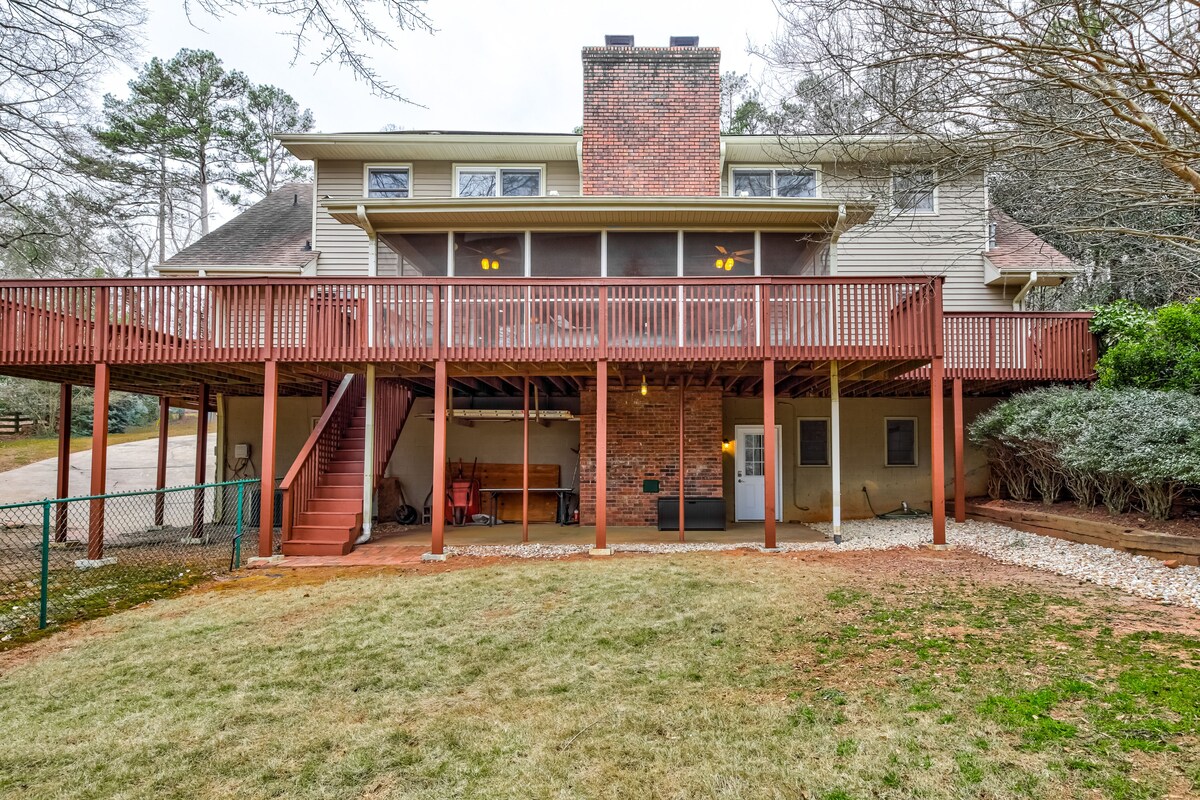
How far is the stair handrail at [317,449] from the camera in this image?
7.98 meters

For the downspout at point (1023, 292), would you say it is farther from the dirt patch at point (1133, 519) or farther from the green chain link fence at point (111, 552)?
the green chain link fence at point (111, 552)

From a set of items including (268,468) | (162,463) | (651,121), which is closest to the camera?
(268,468)

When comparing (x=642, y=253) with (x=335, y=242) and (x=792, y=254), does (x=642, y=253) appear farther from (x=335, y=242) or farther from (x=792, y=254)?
(x=335, y=242)

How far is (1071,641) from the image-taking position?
13.5 feet

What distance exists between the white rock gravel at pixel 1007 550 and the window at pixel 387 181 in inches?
296

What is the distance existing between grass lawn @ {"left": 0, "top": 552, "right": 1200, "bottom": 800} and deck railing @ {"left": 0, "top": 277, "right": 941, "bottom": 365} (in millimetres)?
3365

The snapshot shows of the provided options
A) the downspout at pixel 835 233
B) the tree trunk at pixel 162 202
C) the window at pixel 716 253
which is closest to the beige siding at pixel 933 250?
the downspout at pixel 835 233

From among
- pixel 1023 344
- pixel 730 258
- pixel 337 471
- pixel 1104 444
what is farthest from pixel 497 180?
pixel 1104 444

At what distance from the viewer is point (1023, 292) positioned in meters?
11.4

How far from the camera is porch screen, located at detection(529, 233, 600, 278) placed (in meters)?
10.1

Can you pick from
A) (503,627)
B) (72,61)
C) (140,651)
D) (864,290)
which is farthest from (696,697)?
(72,61)

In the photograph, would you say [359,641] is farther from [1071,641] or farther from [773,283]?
[773,283]

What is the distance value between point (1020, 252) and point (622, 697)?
1242cm

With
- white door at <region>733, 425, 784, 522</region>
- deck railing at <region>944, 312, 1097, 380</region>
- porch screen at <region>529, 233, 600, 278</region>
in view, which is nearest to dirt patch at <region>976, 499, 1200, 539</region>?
deck railing at <region>944, 312, 1097, 380</region>
